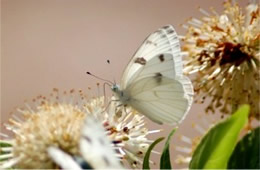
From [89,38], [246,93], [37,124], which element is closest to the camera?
[37,124]

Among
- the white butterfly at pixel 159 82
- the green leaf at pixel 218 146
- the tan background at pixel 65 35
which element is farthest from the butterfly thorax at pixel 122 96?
the tan background at pixel 65 35

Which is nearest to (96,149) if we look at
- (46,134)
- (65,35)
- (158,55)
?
(46,134)

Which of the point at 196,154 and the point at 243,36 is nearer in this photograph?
the point at 196,154

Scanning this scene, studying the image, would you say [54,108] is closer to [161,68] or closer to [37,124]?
[37,124]

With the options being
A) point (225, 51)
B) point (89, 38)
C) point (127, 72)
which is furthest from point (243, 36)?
point (89, 38)

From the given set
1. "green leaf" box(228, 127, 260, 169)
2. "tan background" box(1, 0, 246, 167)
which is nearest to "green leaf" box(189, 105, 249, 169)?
"green leaf" box(228, 127, 260, 169)

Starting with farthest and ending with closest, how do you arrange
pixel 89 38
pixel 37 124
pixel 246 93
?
pixel 89 38 < pixel 246 93 < pixel 37 124

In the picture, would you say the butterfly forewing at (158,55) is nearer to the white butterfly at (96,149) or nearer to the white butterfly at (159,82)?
the white butterfly at (159,82)
